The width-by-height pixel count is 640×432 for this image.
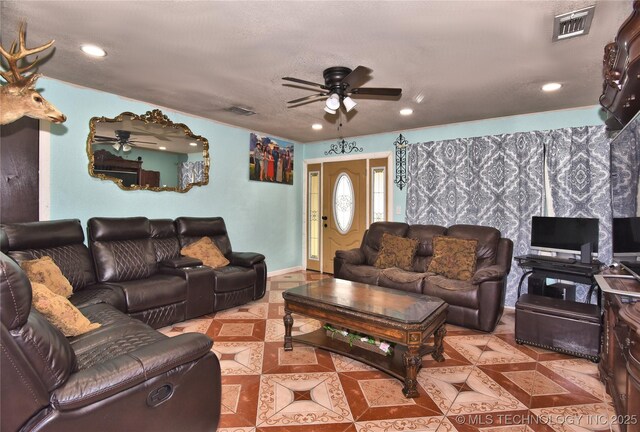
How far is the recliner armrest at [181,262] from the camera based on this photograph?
362 cm

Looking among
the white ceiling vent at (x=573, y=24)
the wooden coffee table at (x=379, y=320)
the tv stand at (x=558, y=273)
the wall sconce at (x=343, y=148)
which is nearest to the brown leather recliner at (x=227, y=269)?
the wooden coffee table at (x=379, y=320)

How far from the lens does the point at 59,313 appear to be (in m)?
1.97

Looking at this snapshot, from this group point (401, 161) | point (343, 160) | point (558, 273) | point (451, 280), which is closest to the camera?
point (558, 273)

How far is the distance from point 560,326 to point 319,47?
3003mm

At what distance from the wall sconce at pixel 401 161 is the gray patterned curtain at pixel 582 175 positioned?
1.85 meters

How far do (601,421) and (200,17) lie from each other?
347 centimetres

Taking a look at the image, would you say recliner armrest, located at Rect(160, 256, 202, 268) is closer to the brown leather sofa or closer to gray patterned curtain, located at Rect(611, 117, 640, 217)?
the brown leather sofa

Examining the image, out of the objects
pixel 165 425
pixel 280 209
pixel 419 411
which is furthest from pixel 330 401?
pixel 280 209

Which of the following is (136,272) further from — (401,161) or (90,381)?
(401,161)

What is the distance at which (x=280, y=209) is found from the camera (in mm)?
5922

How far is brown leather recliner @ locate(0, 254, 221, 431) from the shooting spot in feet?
3.54

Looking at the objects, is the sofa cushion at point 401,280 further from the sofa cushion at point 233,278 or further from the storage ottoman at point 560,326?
the sofa cushion at point 233,278

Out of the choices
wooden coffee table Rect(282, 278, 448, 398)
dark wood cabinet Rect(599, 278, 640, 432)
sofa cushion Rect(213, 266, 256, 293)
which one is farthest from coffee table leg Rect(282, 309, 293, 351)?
dark wood cabinet Rect(599, 278, 640, 432)

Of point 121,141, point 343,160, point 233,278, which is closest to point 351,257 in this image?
point 233,278
